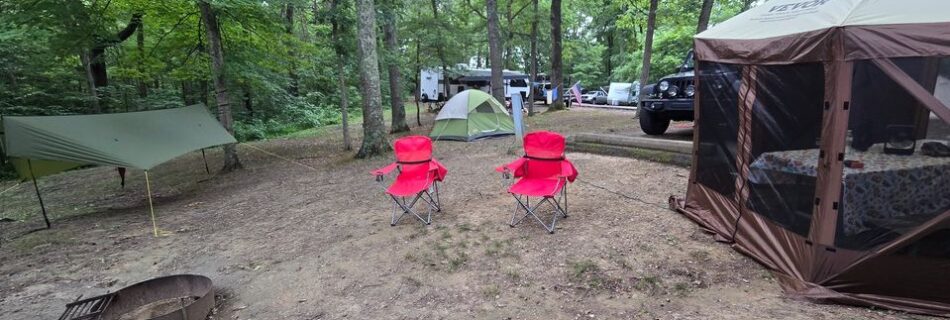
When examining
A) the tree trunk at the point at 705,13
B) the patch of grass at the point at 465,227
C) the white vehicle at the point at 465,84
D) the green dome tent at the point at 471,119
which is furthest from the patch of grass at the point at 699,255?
the white vehicle at the point at 465,84

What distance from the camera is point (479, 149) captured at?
920 centimetres

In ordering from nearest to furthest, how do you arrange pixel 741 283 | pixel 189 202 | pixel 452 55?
pixel 741 283
pixel 189 202
pixel 452 55

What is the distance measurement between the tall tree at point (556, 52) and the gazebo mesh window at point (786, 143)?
12.4 metres

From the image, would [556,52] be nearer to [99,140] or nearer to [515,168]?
[515,168]

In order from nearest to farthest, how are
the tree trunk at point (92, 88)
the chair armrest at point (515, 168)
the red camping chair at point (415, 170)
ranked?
1. the chair armrest at point (515, 168)
2. the red camping chair at point (415, 170)
3. the tree trunk at point (92, 88)

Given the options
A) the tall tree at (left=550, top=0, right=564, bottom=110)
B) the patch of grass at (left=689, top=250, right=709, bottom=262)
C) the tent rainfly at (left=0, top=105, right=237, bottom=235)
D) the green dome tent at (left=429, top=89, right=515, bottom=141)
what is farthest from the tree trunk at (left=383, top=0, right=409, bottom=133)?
the patch of grass at (left=689, top=250, right=709, bottom=262)

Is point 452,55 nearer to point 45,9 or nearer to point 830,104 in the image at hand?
point 45,9

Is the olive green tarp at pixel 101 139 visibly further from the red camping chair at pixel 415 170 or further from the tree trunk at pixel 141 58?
the tree trunk at pixel 141 58

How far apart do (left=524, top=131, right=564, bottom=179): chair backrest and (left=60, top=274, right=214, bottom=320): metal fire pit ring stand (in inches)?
115

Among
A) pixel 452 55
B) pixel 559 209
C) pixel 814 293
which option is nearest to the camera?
pixel 814 293

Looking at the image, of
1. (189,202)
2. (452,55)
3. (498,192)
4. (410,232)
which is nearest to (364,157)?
(189,202)

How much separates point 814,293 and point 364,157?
23.7ft

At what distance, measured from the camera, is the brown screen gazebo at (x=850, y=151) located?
8.34ft

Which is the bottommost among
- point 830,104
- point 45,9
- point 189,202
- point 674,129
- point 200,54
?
point 189,202
